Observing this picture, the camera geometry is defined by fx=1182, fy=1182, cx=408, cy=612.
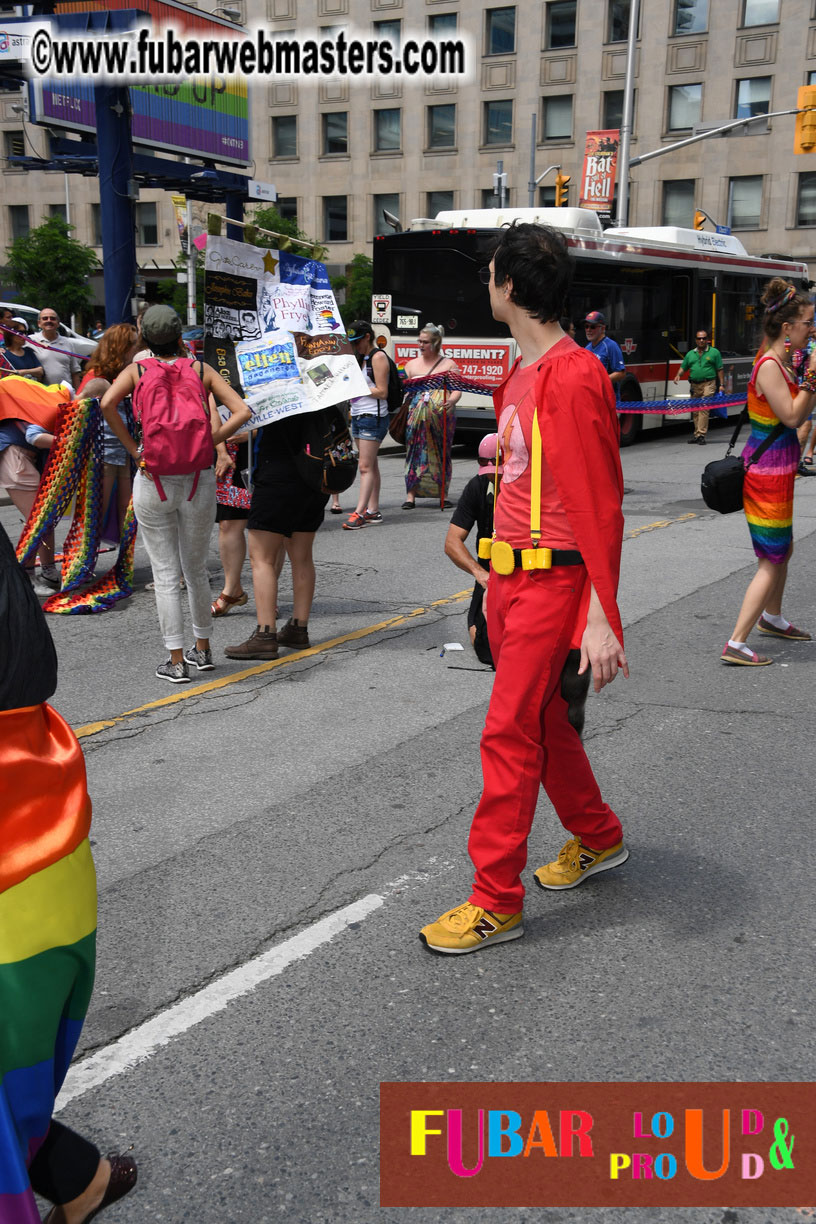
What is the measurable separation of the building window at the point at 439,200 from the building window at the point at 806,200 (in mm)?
14271

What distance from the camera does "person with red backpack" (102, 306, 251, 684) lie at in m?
5.84

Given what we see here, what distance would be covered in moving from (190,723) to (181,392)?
5.52ft

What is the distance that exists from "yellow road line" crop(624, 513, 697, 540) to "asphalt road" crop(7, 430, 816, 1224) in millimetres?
3965

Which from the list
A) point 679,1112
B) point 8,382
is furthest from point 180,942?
point 8,382

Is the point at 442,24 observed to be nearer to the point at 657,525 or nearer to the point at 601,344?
the point at 601,344

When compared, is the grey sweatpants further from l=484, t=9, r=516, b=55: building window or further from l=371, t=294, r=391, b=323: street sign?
l=484, t=9, r=516, b=55: building window

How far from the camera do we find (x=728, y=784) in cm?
465

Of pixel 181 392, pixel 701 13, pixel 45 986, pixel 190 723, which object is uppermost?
pixel 701 13

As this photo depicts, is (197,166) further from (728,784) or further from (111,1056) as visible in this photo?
(111,1056)

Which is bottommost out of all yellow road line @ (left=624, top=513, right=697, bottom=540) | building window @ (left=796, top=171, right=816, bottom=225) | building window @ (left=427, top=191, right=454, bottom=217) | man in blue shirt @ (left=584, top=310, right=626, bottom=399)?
yellow road line @ (left=624, top=513, right=697, bottom=540)

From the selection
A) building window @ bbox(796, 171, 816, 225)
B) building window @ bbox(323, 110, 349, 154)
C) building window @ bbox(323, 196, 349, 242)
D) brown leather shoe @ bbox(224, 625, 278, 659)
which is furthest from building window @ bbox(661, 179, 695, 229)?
brown leather shoe @ bbox(224, 625, 278, 659)

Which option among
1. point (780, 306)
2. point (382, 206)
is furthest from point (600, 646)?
point (382, 206)

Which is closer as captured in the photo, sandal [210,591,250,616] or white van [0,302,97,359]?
sandal [210,591,250,616]

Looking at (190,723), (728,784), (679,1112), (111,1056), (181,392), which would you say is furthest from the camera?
(181,392)
